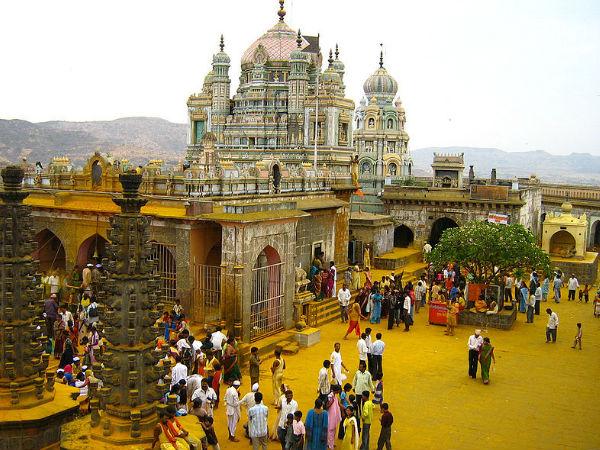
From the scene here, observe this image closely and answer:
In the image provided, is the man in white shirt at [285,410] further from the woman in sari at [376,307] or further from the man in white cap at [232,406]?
the woman in sari at [376,307]

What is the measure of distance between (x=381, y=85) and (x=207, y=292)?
142ft

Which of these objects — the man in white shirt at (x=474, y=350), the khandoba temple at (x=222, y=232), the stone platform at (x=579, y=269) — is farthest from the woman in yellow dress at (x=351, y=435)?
the stone platform at (x=579, y=269)

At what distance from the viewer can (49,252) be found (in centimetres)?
2147

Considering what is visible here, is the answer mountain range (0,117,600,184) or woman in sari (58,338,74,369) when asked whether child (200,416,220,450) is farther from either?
mountain range (0,117,600,184)

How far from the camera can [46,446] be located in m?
7.66

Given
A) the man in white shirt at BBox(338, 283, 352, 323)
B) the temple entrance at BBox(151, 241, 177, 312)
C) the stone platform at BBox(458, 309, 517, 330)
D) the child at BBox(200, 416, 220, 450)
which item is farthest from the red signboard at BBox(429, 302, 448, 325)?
the child at BBox(200, 416, 220, 450)

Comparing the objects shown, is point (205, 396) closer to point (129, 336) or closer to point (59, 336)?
point (129, 336)

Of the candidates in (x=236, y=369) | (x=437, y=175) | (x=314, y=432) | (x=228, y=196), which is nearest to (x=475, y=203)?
(x=437, y=175)

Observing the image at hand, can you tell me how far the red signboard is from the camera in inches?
810

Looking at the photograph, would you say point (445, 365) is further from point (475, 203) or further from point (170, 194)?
point (475, 203)

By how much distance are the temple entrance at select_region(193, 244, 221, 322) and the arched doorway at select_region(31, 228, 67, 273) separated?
556cm

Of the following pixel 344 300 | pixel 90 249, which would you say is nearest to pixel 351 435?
pixel 344 300

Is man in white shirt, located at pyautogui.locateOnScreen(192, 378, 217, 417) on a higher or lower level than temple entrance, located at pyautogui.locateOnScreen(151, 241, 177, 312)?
lower

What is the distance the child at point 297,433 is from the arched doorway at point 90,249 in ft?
36.5
